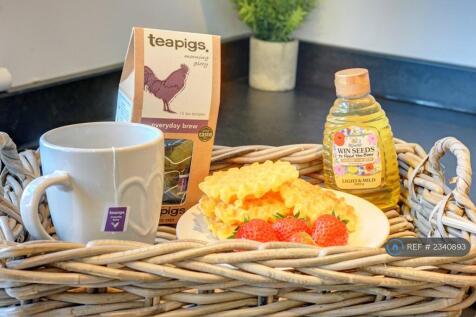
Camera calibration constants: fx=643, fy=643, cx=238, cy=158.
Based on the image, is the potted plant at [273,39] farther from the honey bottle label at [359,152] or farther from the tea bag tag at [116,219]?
the tea bag tag at [116,219]

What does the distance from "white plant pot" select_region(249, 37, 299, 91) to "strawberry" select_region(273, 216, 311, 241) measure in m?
0.95

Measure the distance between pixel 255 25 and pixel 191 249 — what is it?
3.73ft

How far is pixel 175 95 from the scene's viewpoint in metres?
0.74

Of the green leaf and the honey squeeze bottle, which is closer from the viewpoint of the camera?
the honey squeeze bottle

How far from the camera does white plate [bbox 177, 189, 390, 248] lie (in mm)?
698

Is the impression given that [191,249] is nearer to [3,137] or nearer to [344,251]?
[344,251]

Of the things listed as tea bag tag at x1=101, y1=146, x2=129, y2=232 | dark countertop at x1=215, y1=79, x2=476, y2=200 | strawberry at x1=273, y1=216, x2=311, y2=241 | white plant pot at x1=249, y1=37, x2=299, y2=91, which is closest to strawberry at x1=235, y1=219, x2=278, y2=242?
strawberry at x1=273, y1=216, x2=311, y2=241

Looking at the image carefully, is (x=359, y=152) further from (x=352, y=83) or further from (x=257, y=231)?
(x=257, y=231)

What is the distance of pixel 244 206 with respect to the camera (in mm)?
697

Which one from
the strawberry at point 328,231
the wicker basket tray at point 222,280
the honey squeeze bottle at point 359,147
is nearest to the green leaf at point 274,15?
the honey squeeze bottle at point 359,147

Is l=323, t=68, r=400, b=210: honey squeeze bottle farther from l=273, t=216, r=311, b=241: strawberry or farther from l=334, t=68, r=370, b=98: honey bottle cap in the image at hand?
l=273, t=216, r=311, b=241: strawberry

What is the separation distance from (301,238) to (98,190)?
0.20 meters

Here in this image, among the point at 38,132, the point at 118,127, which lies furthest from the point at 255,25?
the point at 118,127

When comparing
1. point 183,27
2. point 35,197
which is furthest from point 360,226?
point 183,27
